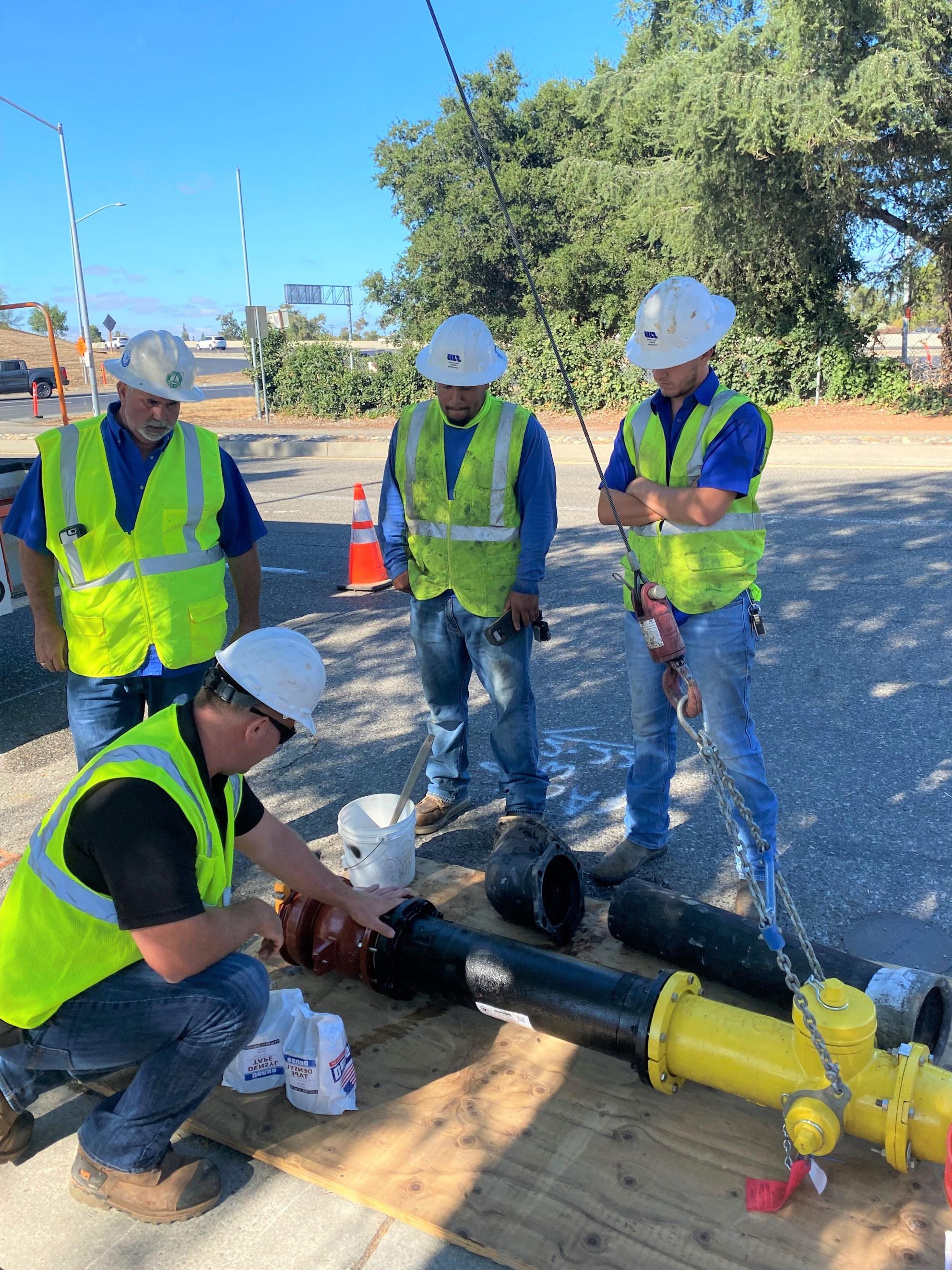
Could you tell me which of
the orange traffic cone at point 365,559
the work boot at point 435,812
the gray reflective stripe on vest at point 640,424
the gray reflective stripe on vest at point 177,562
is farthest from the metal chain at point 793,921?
the orange traffic cone at point 365,559

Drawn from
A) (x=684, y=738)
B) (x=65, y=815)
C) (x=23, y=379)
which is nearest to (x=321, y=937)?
(x=65, y=815)

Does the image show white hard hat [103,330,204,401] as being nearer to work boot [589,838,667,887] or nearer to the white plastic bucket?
the white plastic bucket

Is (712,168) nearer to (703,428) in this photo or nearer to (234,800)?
(703,428)

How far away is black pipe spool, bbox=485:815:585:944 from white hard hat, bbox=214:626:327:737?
109cm

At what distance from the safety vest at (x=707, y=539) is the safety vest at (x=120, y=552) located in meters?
1.57

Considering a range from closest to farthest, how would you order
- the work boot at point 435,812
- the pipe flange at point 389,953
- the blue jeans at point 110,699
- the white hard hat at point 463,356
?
1. the pipe flange at point 389,953
2. the blue jeans at point 110,699
3. the white hard hat at point 463,356
4. the work boot at point 435,812

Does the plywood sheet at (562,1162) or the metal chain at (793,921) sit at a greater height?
the metal chain at (793,921)

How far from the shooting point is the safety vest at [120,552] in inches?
130

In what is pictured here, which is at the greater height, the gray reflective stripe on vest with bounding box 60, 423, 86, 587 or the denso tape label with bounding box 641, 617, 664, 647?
the gray reflective stripe on vest with bounding box 60, 423, 86, 587

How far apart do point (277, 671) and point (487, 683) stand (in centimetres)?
172

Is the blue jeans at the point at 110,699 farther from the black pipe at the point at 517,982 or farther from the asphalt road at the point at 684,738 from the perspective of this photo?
the black pipe at the point at 517,982

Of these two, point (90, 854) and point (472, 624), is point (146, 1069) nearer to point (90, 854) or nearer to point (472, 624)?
point (90, 854)

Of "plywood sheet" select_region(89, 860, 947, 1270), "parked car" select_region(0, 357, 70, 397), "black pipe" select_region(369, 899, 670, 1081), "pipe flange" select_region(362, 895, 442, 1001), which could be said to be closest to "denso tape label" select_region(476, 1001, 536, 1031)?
"black pipe" select_region(369, 899, 670, 1081)

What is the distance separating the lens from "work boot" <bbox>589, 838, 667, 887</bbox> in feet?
12.1
